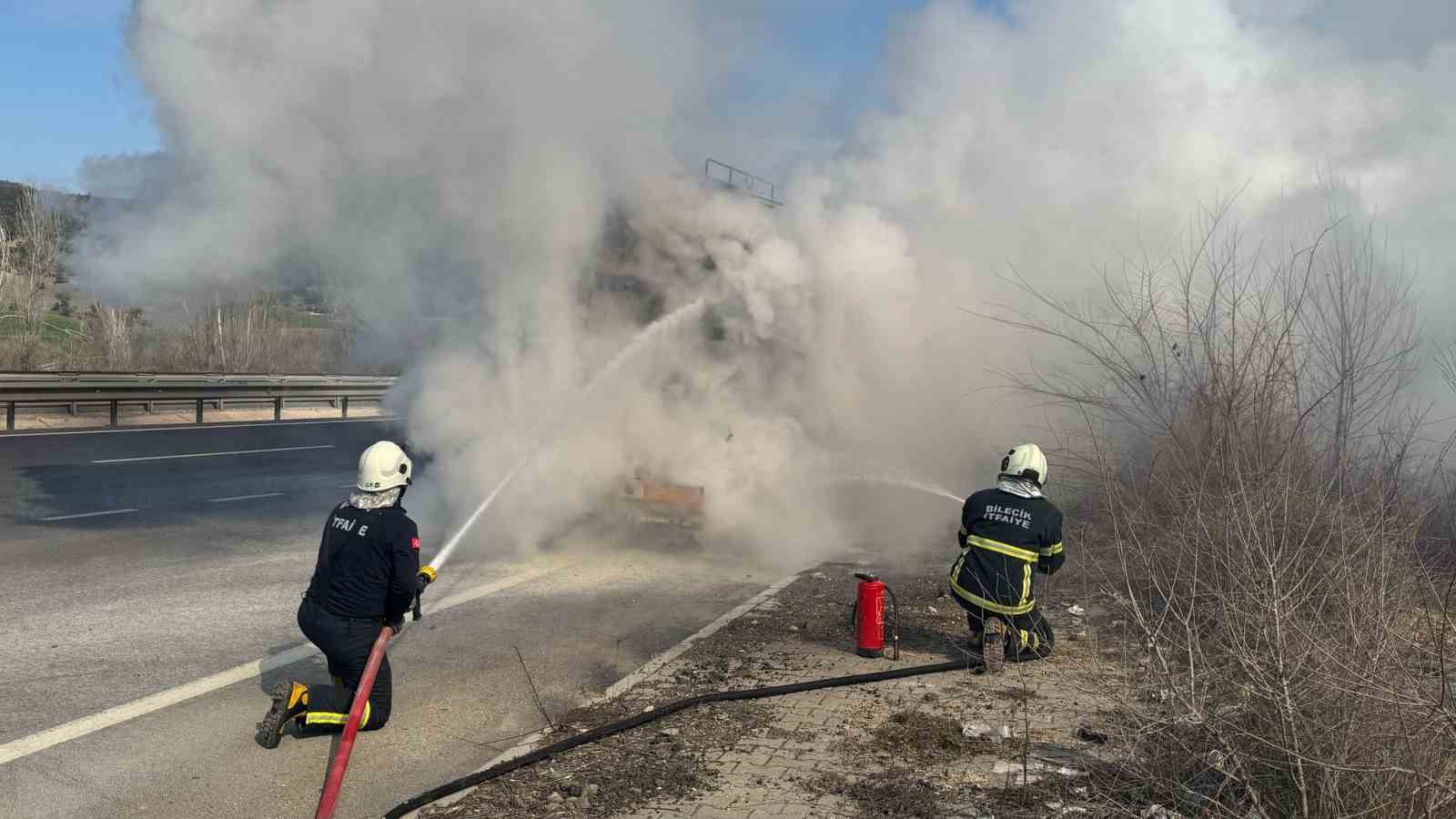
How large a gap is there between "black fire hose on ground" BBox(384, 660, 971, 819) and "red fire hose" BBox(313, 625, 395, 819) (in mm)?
260

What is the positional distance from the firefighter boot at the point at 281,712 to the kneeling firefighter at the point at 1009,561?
3.78 m

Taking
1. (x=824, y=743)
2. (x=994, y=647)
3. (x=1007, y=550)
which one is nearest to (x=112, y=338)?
(x=1007, y=550)

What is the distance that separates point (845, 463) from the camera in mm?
12930

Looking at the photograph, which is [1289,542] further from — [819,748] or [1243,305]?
[1243,305]

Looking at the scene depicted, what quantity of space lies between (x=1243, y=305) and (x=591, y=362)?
227 inches

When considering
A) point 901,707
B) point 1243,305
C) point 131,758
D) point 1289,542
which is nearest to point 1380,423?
point 1243,305

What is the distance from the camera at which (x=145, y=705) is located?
20.5ft

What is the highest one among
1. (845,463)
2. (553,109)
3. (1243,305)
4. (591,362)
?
(553,109)

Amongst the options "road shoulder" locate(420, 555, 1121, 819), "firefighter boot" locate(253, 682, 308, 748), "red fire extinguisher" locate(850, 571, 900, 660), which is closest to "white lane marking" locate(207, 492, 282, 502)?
"road shoulder" locate(420, 555, 1121, 819)

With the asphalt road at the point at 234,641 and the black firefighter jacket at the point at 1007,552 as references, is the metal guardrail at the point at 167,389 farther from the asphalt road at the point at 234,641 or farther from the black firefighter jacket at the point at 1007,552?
the black firefighter jacket at the point at 1007,552

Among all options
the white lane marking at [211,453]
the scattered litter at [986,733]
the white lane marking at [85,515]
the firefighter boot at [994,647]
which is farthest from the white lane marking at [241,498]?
the scattered litter at [986,733]

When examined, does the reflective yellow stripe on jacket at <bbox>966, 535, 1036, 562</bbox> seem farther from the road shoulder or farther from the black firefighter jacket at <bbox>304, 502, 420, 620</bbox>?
the black firefighter jacket at <bbox>304, 502, 420, 620</bbox>

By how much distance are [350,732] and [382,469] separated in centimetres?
142

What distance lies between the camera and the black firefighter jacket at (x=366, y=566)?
5941mm
